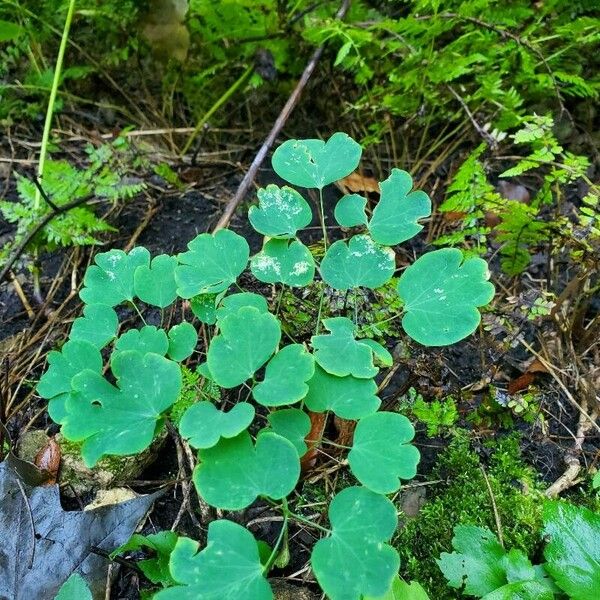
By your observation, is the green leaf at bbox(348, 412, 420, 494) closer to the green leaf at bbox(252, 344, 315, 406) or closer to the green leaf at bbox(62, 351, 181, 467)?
the green leaf at bbox(252, 344, 315, 406)

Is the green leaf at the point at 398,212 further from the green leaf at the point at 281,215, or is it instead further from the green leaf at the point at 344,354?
the green leaf at the point at 344,354

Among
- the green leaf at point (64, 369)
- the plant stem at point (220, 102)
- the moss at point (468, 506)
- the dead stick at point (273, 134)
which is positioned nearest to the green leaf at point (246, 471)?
the green leaf at point (64, 369)

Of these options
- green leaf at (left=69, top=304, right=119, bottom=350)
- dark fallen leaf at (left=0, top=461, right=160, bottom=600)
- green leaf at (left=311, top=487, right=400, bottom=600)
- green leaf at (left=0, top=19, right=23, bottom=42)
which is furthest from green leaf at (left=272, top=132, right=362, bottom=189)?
green leaf at (left=0, top=19, right=23, bottom=42)

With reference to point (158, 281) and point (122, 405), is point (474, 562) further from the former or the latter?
point (158, 281)

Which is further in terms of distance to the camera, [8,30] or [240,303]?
[8,30]

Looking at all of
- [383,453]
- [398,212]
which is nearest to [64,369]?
[383,453]
